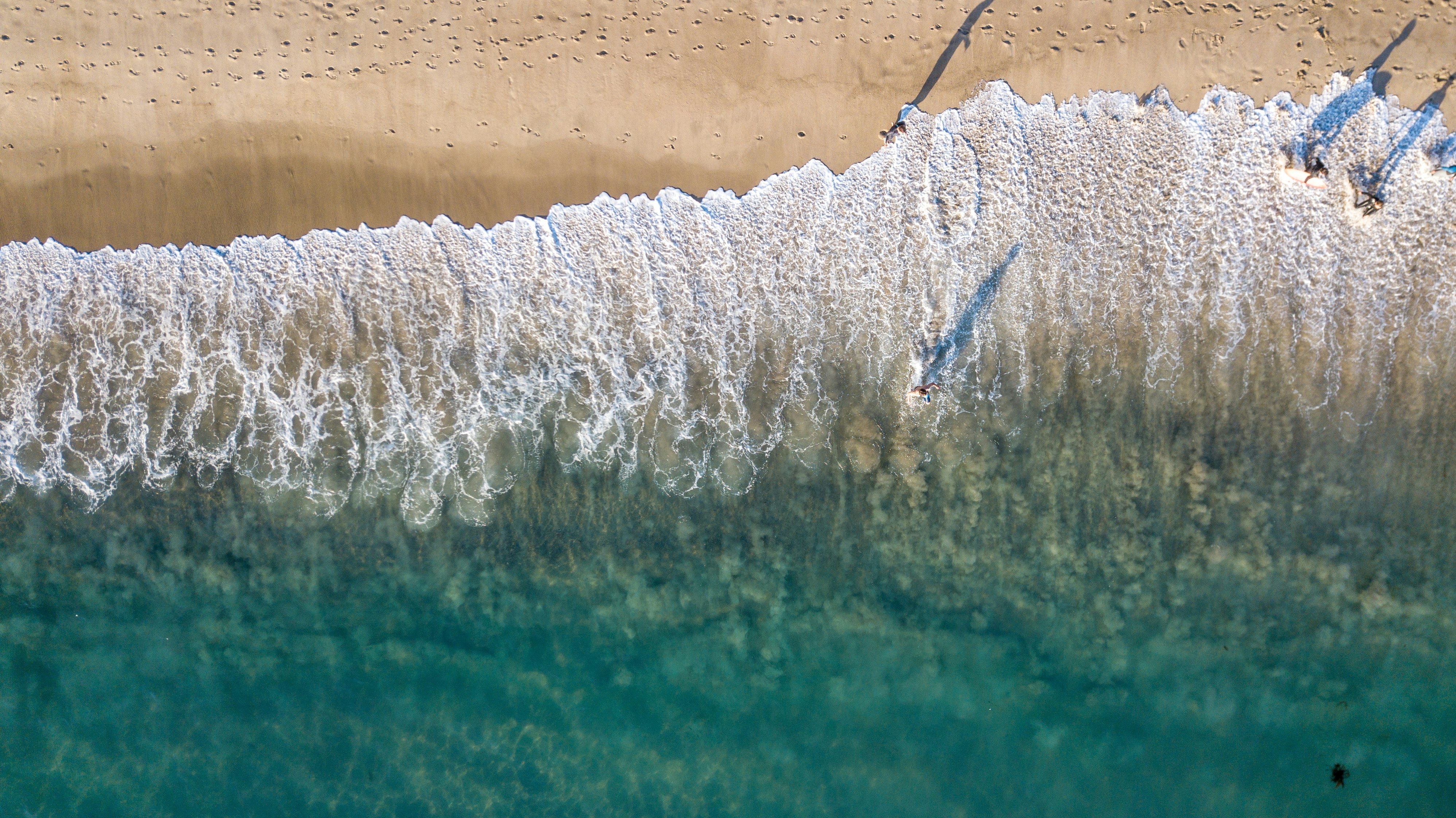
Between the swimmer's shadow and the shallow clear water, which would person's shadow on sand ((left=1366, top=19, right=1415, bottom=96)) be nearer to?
the shallow clear water

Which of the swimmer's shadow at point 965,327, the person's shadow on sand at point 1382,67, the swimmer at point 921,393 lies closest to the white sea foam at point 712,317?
the swimmer's shadow at point 965,327

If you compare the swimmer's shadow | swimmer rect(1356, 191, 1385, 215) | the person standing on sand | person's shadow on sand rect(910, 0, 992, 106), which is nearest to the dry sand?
person's shadow on sand rect(910, 0, 992, 106)

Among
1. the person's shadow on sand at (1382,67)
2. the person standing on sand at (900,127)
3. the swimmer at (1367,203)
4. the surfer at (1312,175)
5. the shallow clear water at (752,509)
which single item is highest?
the person's shadow on sand at (1382,67)

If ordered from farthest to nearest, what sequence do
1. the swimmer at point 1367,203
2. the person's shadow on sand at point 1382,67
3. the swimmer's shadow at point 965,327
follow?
1. the swimmer's shadow at point 965,327
2. the person's shadow on sand at point 1382,67
3. the swimmer at point 1367,203

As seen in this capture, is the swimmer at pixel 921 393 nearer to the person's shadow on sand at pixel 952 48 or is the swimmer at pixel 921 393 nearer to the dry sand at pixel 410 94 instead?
the dry sand at pixel 410 94

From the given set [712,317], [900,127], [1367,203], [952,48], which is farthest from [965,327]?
[1367,203]

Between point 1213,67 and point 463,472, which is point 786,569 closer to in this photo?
point 463,472
